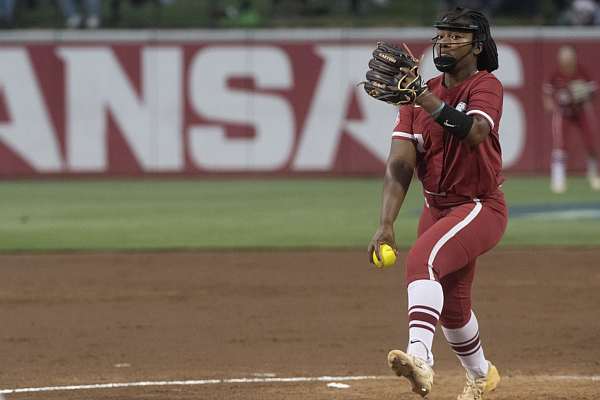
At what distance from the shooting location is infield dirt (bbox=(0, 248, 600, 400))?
17.2 feet

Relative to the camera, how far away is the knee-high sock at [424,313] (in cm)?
376

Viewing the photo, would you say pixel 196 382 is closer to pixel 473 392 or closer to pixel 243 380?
pixel 243 380

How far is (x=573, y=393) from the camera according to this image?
495cm

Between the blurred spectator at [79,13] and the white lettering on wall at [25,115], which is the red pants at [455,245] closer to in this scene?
the white lettering on wall at [25,115]

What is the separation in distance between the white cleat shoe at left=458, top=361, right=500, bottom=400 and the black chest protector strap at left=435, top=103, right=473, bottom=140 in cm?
149

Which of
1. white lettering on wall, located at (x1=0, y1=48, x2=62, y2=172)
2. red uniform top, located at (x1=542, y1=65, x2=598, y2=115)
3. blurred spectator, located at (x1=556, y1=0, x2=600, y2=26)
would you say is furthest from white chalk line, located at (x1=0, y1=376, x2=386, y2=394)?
blurred spectator, located at (x1=556, y1=0, x2=600, y2=26)

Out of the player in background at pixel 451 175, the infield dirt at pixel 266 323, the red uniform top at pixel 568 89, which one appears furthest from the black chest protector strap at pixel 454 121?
the red uniform top at pixel 568 89

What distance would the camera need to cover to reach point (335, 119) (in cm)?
2011

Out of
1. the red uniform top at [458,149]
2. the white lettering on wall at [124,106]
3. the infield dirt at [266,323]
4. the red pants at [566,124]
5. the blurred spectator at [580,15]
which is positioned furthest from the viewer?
the blurred spectator at [580,15]

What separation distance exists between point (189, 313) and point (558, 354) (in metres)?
3.10

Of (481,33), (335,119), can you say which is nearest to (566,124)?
(335,119)

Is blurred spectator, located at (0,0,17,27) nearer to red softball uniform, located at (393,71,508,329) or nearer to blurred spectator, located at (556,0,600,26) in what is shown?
blurred spectator, located at (556,0,600,26)

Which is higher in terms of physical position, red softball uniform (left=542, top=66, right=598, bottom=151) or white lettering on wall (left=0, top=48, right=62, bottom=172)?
red softball uniform (left=542, top=66, right=598, bottom=151)

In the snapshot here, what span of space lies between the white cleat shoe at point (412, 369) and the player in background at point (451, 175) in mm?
150
